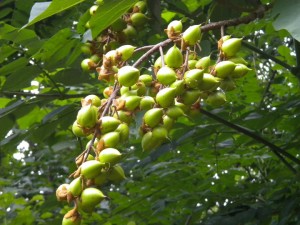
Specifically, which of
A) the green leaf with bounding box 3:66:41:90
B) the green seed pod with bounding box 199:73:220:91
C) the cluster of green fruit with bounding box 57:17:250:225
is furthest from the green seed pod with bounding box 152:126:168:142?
the green leaf with bounding box 3:66:41:90

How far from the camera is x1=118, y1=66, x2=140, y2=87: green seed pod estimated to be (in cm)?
96

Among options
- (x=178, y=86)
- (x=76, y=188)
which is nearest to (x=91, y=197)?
(x=76, y=188)

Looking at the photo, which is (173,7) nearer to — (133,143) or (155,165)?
(133,143)

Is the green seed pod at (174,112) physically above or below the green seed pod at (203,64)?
below

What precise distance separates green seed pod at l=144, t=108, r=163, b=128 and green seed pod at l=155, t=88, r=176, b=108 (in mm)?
13

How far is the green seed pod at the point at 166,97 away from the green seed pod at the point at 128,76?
0.05 metres

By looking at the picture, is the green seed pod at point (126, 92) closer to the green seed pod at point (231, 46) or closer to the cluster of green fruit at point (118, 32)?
the green seed pod at point (231, 46)

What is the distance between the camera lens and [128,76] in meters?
0.96

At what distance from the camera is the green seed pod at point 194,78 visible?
971 mm

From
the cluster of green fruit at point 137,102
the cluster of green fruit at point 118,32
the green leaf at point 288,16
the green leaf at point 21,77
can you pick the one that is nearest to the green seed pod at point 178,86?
the cluster of green fruit at point 137,102

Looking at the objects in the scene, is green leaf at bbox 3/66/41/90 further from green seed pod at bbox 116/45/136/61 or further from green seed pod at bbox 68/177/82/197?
green seed pod at bbox 68/177/82/197

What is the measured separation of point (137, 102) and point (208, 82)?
0.13 metres

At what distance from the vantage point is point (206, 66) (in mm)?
1027

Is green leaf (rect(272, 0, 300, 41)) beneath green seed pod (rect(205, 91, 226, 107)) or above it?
above
